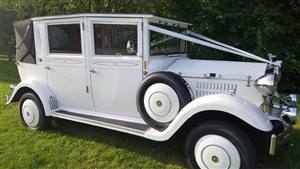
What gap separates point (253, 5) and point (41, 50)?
23.6 feet

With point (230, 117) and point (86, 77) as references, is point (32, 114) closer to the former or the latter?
point (86, 77)

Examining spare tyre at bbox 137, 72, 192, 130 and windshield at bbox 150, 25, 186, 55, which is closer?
spare tyre at bbox 137, 72, 192, 130

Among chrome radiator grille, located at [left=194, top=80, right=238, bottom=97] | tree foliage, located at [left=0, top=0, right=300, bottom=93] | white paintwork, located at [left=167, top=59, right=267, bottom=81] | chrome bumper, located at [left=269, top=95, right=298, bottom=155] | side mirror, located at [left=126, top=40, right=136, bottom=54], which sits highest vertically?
tree foliage, located at [left=0, top=0, right=300, bottom=93]

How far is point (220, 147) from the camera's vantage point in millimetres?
3025

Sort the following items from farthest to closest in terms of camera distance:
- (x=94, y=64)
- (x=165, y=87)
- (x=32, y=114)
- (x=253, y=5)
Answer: (x=253, y=5) < (x=32, y=114) < (x=94, y=64) < (x=165, y=87)

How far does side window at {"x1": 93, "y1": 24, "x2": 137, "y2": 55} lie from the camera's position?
3870 mm

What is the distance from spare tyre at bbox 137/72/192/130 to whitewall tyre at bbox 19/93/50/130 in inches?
78.1

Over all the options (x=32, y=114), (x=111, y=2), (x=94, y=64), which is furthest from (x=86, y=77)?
(x=111, y=2)

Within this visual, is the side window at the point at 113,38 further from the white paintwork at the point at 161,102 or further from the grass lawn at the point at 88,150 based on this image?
the grass lawn at the point at 88,150

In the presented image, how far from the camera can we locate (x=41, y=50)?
4699 mm

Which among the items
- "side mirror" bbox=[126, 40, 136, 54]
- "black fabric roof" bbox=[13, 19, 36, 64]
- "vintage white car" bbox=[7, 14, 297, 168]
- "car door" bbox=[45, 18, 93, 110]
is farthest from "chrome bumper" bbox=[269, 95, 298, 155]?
"black fabric roof" bbox=[13, 19, 36, 64]

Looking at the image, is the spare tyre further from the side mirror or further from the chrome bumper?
the chrome bumper

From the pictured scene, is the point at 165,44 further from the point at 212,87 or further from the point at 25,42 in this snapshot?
the point at 25,42

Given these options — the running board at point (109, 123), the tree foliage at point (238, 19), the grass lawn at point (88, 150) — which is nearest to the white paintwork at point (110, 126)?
the running board at point (109, 123)
